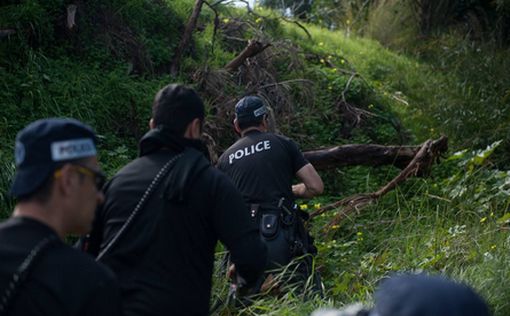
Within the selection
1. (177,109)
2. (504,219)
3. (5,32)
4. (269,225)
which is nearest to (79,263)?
(177,109)

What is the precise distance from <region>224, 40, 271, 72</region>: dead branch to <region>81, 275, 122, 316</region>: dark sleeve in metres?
7.59

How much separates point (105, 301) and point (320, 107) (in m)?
8.92

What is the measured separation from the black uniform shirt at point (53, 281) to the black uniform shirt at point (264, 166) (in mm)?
3322

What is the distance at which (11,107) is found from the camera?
27.8 feet

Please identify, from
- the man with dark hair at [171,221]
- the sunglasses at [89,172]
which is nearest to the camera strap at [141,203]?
the man with dark hair at [171,221]

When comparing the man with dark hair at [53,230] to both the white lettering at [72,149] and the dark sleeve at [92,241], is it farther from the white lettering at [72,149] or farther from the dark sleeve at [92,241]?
the dark sleeve at [92,241]

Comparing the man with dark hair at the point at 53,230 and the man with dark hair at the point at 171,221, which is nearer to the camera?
the man with dark hair at the point at 53,230

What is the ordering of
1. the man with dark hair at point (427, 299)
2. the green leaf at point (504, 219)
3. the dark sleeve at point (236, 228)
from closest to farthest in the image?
the man with dark hair at point (427, 299) < the dark sleeve at point (236, 228) < the green leaf at point (504, 219)

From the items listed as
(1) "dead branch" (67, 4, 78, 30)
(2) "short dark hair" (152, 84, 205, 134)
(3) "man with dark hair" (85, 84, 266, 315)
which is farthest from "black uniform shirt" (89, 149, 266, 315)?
(1) "dead branch" (67, 4, 78, 30)

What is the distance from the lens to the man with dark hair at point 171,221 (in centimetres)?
355

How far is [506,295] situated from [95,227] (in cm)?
302

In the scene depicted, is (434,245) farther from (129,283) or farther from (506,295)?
(129,283)

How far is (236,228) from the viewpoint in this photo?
12.3 ft

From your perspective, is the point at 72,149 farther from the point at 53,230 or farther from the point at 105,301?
the point at 105,301
